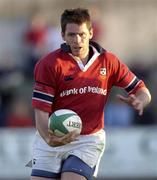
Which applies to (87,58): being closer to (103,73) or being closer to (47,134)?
(103,73)

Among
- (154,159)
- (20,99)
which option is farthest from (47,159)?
(20,99)

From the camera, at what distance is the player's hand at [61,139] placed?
292 inches

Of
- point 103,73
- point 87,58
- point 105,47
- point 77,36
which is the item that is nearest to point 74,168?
point 103,73

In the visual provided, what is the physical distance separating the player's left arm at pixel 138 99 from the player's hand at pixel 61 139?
553mm

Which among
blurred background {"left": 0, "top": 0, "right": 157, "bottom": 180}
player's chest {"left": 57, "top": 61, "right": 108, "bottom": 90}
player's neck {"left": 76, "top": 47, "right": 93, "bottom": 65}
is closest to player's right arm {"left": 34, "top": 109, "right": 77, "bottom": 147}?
player's chest {"left": 57, "top": 61, "right": 108, "bottom": 90}

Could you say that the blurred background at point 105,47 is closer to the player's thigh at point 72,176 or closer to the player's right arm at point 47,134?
the player's thigh at point 72,176

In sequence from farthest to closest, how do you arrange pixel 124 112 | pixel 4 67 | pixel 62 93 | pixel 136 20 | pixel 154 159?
pixel 136 20 < pixel 4 67 < pixel 124 112 < pixel 154 159 < pixel 62 93

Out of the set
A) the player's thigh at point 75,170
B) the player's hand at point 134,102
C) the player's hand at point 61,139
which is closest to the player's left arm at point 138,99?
the player's hand at point 134,102

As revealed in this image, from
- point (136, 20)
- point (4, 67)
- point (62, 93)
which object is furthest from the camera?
point (136, 20)

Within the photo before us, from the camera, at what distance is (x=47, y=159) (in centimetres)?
799

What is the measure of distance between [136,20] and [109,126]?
324cm

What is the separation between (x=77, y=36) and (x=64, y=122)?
78 centimetres

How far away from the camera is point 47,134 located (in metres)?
7.61

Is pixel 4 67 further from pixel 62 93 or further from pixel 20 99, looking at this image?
pixel 62 93
